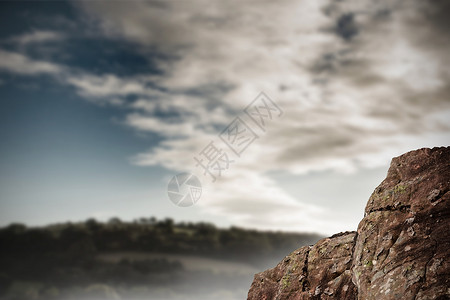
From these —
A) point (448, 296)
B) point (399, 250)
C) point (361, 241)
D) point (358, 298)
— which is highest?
point (361, 241)

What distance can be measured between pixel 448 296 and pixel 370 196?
869 cm

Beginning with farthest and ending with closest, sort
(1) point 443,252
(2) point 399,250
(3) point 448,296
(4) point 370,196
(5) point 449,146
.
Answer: (4) point 370,196
(5) point 449,146
(2) point 399,250
(1) point 443,252
(3) point 448,296

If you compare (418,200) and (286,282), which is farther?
(286,282)

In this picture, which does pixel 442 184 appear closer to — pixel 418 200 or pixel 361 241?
pixel 418 200

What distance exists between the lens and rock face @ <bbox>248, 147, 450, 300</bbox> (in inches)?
687

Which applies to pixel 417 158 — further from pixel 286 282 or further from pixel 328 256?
pixel 286 282

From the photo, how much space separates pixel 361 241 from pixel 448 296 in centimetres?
598

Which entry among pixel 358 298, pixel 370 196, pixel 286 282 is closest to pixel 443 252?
pixel 358 298

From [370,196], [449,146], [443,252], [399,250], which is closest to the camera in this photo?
[443,252]

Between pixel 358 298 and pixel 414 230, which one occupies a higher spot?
pixel 414 230

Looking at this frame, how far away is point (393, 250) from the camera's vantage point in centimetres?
1920

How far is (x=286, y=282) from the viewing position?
24688 mm

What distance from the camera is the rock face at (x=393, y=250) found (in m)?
17.4

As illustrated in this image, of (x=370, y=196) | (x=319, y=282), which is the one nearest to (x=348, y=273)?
(x=319, y=282)
